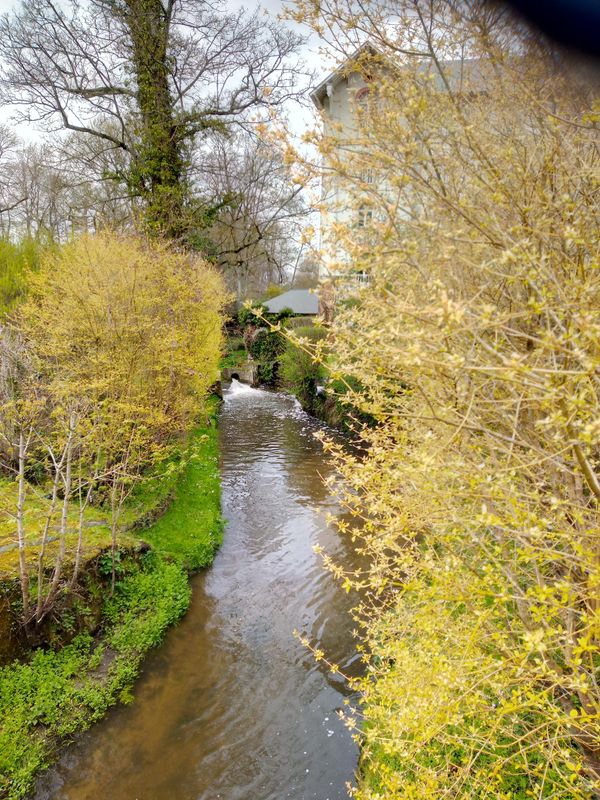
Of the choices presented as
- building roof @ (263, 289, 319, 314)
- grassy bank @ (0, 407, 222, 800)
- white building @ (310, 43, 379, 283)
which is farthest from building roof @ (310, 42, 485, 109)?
building roof @ (263, 289, 319, 314)

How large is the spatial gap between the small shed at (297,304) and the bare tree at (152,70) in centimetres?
1384

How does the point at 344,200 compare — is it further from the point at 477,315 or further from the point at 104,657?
the point at 104,657

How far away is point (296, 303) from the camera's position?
28.4 meters

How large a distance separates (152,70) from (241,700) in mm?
14582

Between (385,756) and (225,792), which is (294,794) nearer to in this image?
(225,792)

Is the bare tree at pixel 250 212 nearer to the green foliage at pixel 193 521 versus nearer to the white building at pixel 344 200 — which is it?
the green foliage at pixel 193 521

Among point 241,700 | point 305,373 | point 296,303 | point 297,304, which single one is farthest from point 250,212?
point 241,700

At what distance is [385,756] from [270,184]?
27.0 meters

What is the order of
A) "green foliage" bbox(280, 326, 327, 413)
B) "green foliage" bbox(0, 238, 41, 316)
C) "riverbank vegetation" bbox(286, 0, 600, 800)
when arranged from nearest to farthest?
"riverbank vegetation" bbox(286, 0, 600, 800) < "green foliage" bbox(0, 238, 41, 316) < "green foliage" bbox(280, 326, 327, 413)

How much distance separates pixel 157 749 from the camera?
4.75m

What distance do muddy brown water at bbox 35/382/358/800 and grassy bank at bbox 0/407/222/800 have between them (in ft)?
0.65

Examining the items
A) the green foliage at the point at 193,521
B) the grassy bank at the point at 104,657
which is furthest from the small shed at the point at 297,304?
the grassy bank at the point at 104,657

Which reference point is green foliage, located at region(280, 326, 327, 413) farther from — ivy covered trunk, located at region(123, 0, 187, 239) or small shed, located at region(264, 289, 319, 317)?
small shed, located at region(264, 289, 319, 317)

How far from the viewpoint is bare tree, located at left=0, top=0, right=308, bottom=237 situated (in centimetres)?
1159
